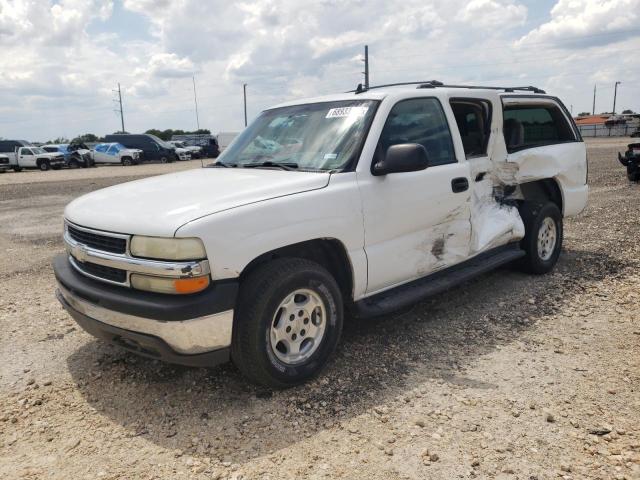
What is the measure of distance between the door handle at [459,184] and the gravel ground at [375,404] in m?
1.13

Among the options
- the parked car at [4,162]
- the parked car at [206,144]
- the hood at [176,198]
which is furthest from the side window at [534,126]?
the parked car at [206,144]

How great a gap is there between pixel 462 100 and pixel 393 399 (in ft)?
9.16

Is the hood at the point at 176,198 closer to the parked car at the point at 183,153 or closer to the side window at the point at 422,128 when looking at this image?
the side window at the point at 422,128

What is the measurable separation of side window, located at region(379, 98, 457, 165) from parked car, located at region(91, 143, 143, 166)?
33686mm

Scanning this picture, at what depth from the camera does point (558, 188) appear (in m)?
5.99

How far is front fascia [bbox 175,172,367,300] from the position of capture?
2920 mm

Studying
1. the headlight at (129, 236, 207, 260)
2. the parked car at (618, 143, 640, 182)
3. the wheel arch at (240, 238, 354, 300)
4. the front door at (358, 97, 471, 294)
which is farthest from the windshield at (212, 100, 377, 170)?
the parked car at (618, 143, 640, 182)

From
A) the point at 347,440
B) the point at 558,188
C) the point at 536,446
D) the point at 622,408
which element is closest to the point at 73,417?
the point at 347,440

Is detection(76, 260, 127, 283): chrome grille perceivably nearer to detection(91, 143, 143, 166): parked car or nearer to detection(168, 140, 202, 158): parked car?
detection(91, 143, 143, 166): parked car

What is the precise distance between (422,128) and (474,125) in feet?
3.20

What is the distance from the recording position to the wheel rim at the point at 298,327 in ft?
10.8

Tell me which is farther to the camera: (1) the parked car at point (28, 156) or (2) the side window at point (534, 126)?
(1) the parked car at point (28, 156)

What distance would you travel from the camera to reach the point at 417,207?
13.1 feet

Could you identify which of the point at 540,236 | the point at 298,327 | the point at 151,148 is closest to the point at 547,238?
the point at 540,236
